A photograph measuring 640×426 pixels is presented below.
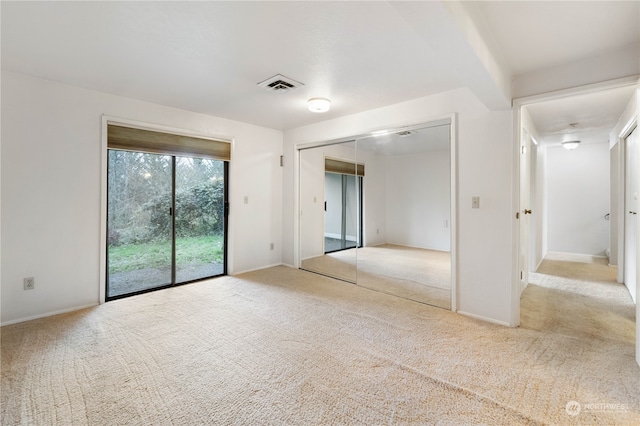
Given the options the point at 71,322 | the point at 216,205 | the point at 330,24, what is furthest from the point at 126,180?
the point at 330,24

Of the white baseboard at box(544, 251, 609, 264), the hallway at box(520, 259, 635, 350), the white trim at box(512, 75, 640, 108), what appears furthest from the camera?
the white baseboard at box(544, 251, 609, 264)

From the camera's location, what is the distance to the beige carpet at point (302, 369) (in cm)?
160

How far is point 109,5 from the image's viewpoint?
1754 millimetres

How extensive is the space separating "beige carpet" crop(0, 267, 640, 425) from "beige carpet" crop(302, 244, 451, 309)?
524 millimetres

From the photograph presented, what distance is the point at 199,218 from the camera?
4113 millimetres

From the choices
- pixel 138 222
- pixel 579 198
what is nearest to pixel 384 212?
pixel 138 222

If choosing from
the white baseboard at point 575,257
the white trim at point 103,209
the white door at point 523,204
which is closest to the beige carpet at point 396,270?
the white door at point 523,204

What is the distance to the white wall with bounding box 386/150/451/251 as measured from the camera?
Result: 148 inches

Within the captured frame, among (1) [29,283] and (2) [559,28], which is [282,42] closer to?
(2) [559,28]

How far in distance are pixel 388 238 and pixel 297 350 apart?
107 inches

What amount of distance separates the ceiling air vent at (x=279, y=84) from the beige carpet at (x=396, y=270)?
258 centimetres

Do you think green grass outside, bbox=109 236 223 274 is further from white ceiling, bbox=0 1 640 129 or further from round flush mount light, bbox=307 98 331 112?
round flush mount light, bbox=307 98 331 112

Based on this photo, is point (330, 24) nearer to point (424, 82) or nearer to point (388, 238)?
point (424, 82)

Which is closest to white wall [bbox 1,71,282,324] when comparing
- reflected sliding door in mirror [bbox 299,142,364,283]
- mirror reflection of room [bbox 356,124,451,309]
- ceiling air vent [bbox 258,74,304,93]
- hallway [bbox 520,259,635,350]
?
ceiling air vent [bbox 258,74,304,93]
